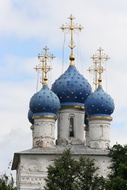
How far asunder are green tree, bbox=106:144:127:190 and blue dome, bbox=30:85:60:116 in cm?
1002

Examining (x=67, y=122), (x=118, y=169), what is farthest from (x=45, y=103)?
(x=118, y=169)

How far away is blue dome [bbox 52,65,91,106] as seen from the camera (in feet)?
134

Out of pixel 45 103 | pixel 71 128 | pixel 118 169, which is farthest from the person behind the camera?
pixel 71 128

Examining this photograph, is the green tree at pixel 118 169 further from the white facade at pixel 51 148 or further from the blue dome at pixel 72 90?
the blue dome at pixel 72 90

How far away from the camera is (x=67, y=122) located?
134 ft

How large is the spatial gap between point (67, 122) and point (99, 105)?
92.2 inches

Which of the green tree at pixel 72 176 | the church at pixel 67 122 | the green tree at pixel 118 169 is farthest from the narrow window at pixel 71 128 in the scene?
the green tree at pixel 72 176

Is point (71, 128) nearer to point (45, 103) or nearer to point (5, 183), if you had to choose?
point (45, 103)

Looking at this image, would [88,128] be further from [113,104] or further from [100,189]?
[100,189]

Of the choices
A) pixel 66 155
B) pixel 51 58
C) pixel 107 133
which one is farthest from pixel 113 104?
pixel 66 155

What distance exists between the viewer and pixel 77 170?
1144 inches

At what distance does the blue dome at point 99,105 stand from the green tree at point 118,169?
32.6 feet

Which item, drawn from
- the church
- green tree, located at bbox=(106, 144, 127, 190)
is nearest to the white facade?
the church

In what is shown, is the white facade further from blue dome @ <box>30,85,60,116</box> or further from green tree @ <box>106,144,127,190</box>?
green tree @ <box>106,144,127,190</box>
